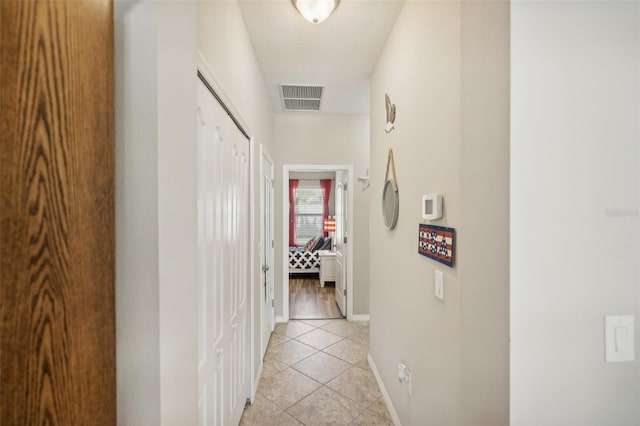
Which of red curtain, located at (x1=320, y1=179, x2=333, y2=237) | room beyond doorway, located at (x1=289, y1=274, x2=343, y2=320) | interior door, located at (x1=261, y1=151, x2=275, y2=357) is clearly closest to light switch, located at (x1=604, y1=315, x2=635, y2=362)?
interior door, located at (x1=261, y1=151, x2=275, y2=357)

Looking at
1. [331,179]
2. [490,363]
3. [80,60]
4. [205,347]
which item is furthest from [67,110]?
[331,179]

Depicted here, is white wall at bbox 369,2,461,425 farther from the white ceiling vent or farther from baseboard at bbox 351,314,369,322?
baseboard at bbox 351,314,369,322

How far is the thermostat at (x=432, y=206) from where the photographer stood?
1217 millimetres

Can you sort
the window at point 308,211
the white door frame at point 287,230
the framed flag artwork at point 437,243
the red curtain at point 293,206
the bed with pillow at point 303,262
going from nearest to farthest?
the framed flag artwork at point 437,243
the white door frame at point 287,230
the bed with pillow at point 303,262
the red curtain at point 293,206
the window at point 308,211

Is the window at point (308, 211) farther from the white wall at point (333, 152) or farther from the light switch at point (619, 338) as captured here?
the light switch at point (619, 338)

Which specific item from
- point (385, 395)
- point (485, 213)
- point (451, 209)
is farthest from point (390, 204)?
point (385, 395)

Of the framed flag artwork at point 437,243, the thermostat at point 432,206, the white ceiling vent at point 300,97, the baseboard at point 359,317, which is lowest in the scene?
the baseboard at point 359,317

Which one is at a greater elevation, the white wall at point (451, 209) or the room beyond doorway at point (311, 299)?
the white wall at point (451, 209)

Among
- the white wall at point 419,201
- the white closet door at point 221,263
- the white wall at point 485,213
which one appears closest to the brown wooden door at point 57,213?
the white closet door at point 221,263

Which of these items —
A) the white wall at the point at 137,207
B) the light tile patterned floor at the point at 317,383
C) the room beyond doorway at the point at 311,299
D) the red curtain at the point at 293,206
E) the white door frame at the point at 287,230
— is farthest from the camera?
the red curtain at the point at 293,206

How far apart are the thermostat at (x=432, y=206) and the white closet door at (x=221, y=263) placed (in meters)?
1.00

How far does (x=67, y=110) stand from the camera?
482mm

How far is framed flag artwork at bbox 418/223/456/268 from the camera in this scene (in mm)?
1127

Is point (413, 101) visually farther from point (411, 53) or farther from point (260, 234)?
point (260, 234)
